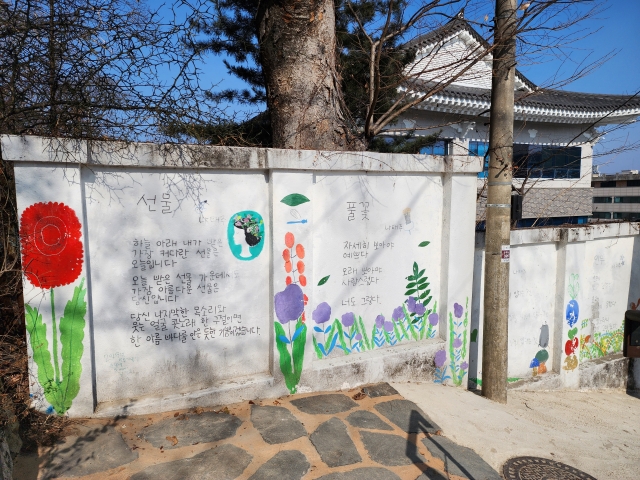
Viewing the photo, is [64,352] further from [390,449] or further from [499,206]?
[499,206]

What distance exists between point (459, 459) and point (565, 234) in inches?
146

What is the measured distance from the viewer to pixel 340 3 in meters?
6.48

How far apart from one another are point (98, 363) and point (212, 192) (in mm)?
1489

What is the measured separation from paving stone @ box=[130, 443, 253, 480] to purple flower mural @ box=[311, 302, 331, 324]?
129cm

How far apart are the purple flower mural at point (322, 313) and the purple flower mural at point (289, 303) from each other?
0.18m

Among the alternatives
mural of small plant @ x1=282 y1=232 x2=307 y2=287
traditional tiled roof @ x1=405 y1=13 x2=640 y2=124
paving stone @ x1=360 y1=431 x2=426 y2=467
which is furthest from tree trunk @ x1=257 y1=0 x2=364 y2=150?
traditional tiled roof @ x1=405 y1=13 x2=640 y2=124

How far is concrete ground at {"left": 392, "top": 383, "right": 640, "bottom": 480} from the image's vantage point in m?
3.49

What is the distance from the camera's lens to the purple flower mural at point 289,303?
369cm

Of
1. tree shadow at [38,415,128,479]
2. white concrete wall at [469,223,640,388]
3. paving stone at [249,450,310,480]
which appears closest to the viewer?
tree shadow at [38,415,128,479]

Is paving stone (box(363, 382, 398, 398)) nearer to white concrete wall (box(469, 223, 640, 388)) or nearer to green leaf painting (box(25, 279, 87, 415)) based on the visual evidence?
white concrete wall (box(469, 223, 640, 388))

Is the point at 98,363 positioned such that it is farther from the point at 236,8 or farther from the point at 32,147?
the point at 236,8

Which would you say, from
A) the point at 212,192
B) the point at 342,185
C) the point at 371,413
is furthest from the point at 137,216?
the point at 371,413

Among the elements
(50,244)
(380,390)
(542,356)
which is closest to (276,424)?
(380,390)

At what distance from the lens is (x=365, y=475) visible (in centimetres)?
281
